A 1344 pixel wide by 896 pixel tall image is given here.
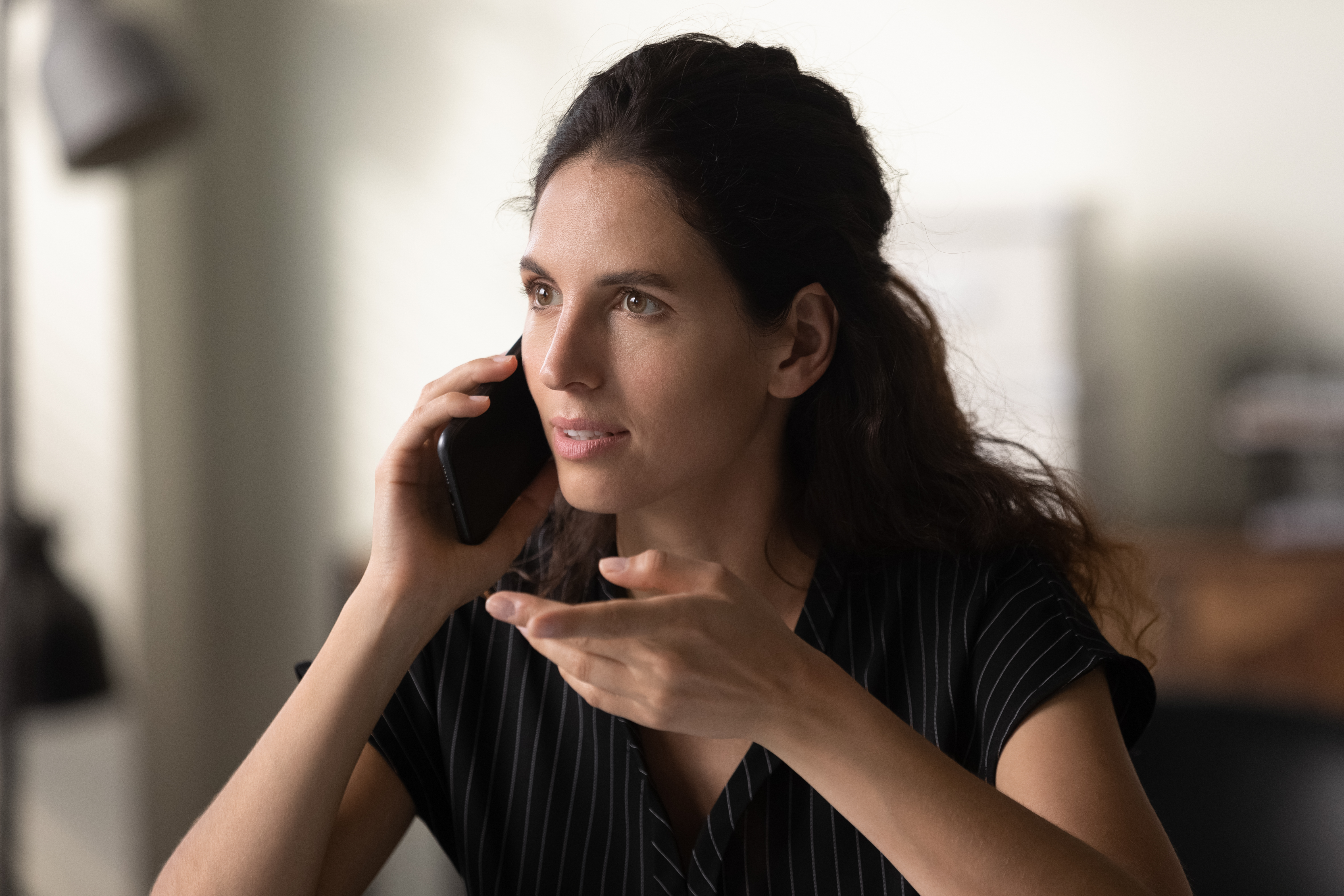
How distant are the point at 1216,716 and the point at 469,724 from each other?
2.59 feet

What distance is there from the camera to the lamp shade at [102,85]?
219 cm

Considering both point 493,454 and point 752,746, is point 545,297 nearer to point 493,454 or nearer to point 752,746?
point 493,454

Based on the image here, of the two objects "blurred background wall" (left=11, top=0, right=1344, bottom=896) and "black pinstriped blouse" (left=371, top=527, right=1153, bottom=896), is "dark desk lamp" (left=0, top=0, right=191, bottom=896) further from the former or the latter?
"black pinstriped blouse" (left=371, top=527, right=1153, bottom=896)

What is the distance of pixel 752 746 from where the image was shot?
3.62ft

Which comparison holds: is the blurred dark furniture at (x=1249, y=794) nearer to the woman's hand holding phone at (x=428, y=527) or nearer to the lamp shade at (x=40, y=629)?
the woman's hand holding phone at (x=428, y=527)

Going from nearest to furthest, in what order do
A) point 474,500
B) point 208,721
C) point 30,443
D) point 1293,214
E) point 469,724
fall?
point 474,500 → point 469,724 → point 30,443 → point 1293,214 → point 208,721

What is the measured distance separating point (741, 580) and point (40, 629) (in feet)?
7.06

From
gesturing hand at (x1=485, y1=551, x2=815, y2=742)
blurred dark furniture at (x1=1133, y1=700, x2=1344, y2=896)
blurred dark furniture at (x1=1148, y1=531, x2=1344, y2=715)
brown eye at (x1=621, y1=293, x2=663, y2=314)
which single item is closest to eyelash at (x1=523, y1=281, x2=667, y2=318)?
brown eye at (x1=621, y1=293, x2=663, y2=314)

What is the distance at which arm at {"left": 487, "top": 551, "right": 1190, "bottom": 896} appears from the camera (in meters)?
0.77

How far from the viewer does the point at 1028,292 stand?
116 inches

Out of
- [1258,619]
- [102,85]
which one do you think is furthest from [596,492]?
[1258,619]

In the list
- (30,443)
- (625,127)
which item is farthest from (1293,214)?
(30,443)

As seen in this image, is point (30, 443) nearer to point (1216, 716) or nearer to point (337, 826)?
point (337, 826)

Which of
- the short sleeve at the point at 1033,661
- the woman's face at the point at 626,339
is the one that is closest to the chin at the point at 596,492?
the woman's face at the point at 626,339
